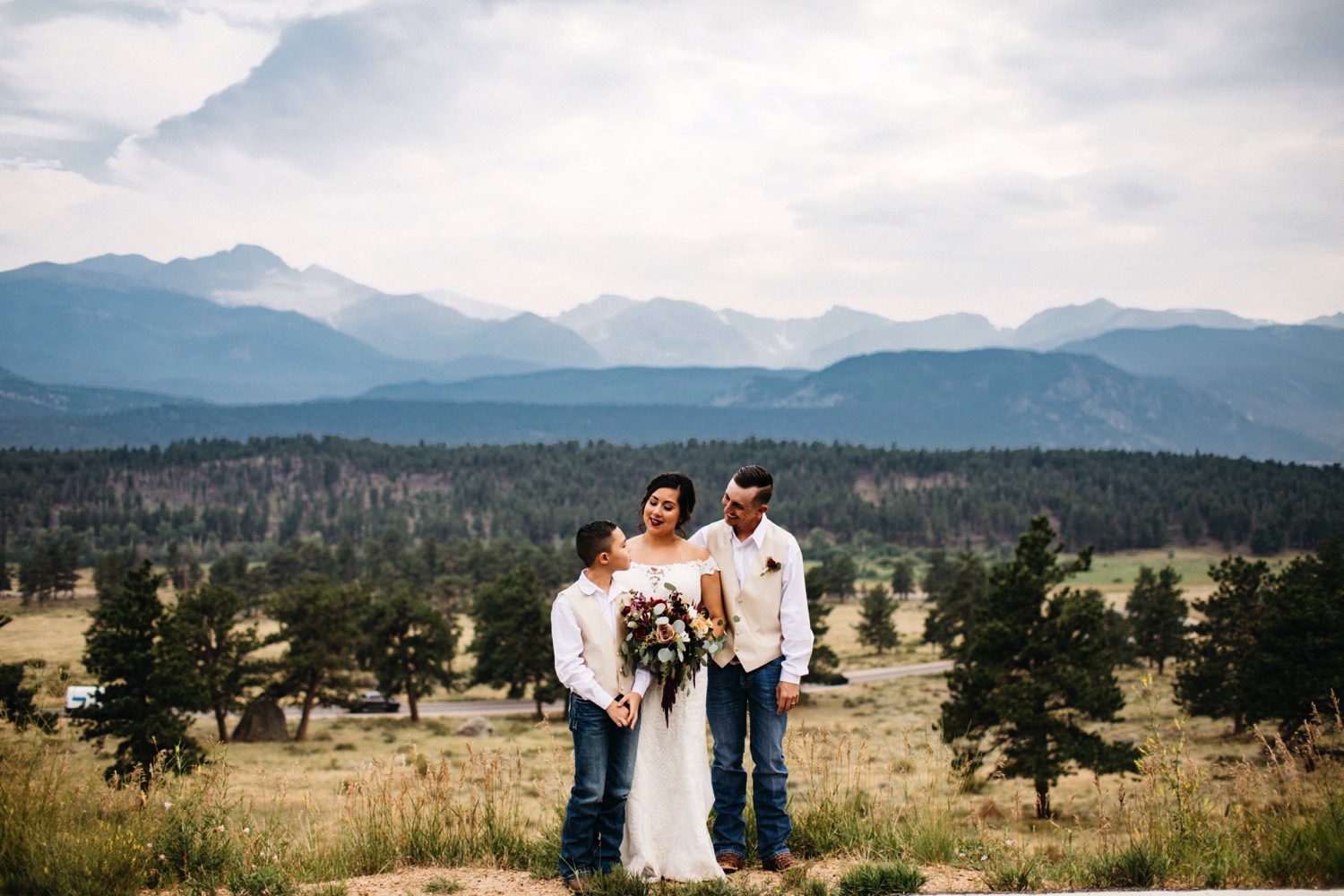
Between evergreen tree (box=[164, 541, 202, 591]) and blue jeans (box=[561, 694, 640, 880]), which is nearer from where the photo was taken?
blue jeans (box=[561, 694, 640, 880])

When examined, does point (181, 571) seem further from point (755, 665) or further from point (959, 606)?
point (755, 665)

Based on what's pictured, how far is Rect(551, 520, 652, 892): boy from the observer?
21.4 ft

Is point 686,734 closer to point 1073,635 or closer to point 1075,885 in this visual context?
point 1075,885

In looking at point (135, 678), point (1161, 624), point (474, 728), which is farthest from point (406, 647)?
point (1161, 624)

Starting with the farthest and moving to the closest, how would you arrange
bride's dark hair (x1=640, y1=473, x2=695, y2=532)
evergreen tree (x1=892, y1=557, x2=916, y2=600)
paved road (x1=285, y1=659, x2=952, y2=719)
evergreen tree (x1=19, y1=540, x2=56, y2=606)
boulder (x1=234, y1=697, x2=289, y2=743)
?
evergreen tree (x1=892, y1=557, x2=916, y2=600) < evergreen tree (x1=19, y1=540, x2=56, y2=606) < paved road (x1=285, y1=659, x2=952, y2=719) < boulder (x1=234, y1=697, x2=289, y2=743) < bride's dark hair (x1=640, y1=473, x2=695, y2=532)

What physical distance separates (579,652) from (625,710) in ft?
1.69

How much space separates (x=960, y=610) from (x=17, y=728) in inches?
2353

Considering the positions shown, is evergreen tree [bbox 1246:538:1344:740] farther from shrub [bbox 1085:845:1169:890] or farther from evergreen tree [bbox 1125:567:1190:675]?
evergreen tree [bbox 1125:567:1190:675]

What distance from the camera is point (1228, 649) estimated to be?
37.5 metres

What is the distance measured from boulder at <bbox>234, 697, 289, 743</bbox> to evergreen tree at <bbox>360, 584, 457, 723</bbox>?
235 inches

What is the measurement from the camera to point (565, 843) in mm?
6570

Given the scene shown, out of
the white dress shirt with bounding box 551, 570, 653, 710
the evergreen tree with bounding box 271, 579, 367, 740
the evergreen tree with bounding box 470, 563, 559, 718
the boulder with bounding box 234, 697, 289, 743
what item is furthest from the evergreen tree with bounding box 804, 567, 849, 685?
the white dress shirt with bounding box 551, 570, 653, 710

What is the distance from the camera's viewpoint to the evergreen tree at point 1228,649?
1171 inches

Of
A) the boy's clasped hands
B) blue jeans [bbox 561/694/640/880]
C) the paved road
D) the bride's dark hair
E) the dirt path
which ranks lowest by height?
the paved road
